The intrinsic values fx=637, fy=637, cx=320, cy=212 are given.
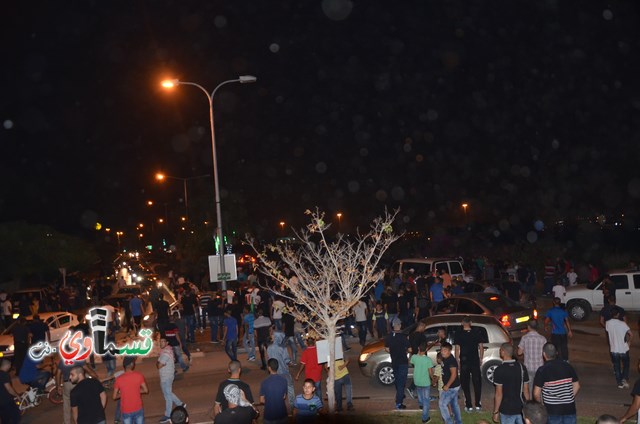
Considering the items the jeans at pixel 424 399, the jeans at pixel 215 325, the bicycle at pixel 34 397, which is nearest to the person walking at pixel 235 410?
the jeans at pixel 424 399

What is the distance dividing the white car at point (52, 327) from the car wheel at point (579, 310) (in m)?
15.5

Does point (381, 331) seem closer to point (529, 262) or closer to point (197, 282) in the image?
point (529, 262)

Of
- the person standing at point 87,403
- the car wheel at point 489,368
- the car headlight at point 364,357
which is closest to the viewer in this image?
the person standing at point 87,403

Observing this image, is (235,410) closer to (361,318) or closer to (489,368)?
(489,368)

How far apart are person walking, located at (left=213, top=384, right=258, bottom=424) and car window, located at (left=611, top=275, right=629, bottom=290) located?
1579 cm

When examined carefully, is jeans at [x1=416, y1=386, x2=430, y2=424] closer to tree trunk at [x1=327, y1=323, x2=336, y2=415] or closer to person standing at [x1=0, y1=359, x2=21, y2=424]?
tree trunk at [x1=327, y1=323, x2=336, y2=415]

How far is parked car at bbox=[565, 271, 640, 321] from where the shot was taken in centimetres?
1988

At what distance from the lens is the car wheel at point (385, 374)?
13.0 m

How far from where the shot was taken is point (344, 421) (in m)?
10.5

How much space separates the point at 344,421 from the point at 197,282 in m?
26.2

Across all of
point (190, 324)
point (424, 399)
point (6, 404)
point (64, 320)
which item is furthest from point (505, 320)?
point (64, 320)

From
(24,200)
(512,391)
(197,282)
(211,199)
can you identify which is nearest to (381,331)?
(512,391)

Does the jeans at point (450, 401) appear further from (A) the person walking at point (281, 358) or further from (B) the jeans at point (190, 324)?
(B) the jeans at point (190, 324)

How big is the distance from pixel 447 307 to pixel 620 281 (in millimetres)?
6839
